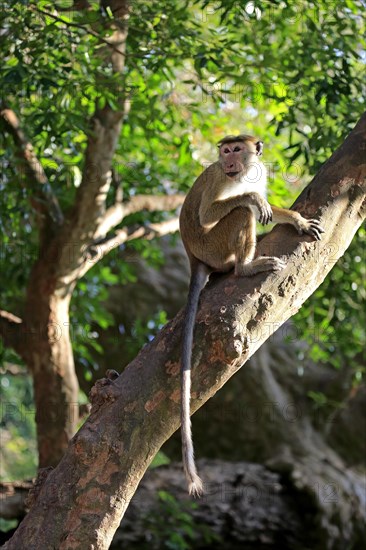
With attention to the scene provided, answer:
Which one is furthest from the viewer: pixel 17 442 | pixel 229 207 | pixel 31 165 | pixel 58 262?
pixel 17 442

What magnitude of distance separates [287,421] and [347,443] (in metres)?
0.75

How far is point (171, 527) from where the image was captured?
5930 millimetres

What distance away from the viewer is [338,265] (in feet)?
19.7

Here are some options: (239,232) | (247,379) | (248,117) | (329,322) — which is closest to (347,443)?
(247,379)

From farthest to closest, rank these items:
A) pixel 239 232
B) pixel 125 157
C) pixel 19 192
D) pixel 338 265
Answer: pixel 125 157 < pixel 338 265 < pixel 19 192 < pixel 239 232

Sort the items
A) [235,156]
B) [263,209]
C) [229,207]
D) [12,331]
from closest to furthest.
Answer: [263,209]
[229,207]
[235,156]
[12,331]

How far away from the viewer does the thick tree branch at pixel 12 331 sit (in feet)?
18.7

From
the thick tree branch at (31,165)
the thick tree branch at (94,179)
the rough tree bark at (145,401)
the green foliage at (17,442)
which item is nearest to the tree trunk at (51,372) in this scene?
the thick tree branch at (94,179)

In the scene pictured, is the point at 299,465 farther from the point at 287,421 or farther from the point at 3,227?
the point at 3,227

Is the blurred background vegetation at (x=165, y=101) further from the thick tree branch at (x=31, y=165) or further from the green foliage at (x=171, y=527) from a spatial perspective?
the green foliage at (x=171, y=527)

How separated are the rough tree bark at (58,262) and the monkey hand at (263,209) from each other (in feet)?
5.50

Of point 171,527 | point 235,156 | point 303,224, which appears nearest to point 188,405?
point 303,224

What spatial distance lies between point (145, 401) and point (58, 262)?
2568mm

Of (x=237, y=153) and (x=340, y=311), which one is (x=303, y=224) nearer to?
(x=237, y=153)
